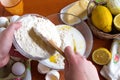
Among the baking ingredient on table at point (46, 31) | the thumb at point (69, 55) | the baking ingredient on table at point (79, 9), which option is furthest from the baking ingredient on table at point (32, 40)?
the baking ingredient on table at point (79, 9)

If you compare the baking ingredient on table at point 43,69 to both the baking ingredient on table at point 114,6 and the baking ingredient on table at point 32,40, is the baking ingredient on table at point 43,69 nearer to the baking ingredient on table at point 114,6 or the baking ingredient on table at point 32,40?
the baking ingredient on table at point 32,40

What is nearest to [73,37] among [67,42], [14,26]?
[67,42]

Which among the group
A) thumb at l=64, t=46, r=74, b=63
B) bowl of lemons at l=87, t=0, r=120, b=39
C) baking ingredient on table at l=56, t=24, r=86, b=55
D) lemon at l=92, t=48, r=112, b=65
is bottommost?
lemon at l=92, t=48, r=112, b=65

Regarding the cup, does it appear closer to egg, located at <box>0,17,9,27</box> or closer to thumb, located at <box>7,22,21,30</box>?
egg, located at <box>0,17,9,27</box>

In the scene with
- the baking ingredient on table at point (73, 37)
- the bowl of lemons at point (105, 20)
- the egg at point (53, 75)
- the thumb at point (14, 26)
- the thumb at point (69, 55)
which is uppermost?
the thumb at point (14, 26)

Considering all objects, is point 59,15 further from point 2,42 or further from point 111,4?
point 2,42

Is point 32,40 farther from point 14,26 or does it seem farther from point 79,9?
point 79,9

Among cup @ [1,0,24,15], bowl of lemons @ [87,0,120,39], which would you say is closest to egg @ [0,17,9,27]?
cup @ [1,0,24,15]
